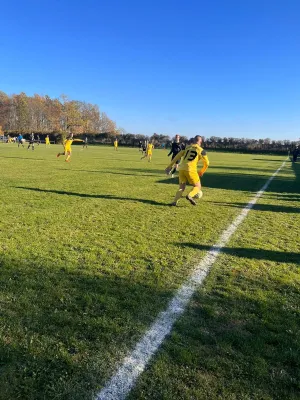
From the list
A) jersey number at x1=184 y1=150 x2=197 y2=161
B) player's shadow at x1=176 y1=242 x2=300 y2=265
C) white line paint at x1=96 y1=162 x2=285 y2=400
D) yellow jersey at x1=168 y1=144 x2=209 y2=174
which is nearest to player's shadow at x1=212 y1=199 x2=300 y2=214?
yellow jersey at x1=168 y1=144 x2=209 y2=174

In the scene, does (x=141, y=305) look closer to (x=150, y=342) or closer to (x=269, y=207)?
(x=150, y=342)

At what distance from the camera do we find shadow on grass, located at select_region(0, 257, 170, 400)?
239cm

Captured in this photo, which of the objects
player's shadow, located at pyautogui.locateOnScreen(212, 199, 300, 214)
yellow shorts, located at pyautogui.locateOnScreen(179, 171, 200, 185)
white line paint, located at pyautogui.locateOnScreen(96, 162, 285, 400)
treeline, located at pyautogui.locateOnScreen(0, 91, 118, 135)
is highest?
treeline, located at pyautogui.locateOnScreen(0, 91, 118, 135)

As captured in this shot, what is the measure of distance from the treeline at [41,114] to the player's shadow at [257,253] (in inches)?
3870

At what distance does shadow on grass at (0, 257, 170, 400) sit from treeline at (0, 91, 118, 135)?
3921 inches

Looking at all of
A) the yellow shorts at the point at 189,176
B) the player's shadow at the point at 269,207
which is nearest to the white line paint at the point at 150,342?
the yellow shorts at the point at 189,176

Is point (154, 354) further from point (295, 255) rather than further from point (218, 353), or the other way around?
point (295, 255)

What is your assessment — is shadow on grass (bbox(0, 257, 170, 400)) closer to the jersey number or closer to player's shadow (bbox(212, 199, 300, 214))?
the jersey number

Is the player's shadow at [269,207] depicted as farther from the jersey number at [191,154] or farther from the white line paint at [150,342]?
the white line paint at [150,342]

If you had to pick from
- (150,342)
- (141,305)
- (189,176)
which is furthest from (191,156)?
(150,342)

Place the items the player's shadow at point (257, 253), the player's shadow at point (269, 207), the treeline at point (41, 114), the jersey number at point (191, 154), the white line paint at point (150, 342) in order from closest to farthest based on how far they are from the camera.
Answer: the white line paint at point (150, 342) < the player's shadow at point (257, 253) < the jersey number at point (191, 154) < the player's shadow at point (269, 207) < the treeline at point (41, 114)

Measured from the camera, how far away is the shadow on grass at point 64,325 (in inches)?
94.2

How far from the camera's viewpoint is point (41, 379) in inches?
94.5

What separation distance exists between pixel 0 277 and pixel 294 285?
388 cm
